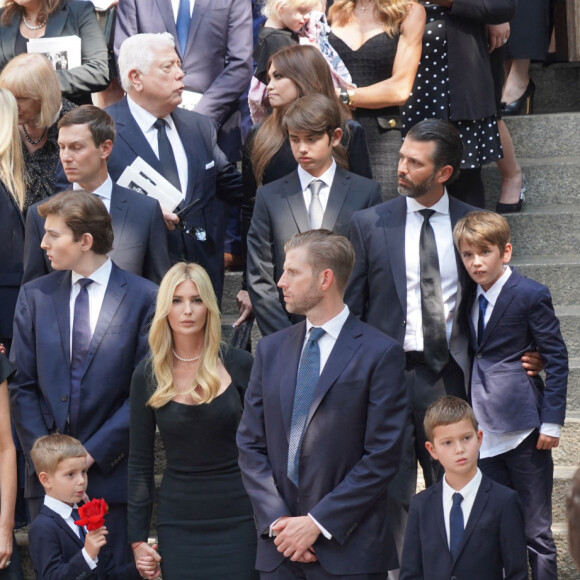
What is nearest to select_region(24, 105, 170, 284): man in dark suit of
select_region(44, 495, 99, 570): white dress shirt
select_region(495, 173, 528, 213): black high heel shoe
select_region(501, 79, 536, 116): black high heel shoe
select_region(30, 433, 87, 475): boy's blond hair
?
select_region(30, 433, 87, 475): boy's blond hair

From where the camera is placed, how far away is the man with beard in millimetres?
4863

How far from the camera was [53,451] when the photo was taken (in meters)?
4.70

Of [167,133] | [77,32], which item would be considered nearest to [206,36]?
[77,32]

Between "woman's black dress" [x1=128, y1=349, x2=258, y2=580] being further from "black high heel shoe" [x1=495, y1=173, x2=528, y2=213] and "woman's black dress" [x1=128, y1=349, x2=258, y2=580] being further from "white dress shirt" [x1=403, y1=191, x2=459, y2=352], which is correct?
"black high heel shoe" [x1=495, y1=173, x2=528, y2=213]

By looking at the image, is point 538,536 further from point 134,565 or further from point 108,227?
point 108,227

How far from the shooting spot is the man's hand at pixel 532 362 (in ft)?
16.0

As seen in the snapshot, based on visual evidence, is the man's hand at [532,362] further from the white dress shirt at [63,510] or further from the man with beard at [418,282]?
the white dress shirt at [63,510]

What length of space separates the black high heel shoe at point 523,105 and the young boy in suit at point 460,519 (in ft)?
11.7

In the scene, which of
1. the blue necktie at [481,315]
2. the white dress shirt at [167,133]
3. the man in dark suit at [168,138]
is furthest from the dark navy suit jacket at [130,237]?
the blue necktie at [481,315]

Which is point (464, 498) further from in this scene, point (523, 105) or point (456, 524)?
point (523, 105)

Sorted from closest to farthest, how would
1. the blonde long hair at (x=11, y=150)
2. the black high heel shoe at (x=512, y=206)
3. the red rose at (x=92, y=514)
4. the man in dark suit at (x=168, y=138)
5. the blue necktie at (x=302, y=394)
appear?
the blue necktie at (x=302, y=394)
the red rose at (x=92, y=514)
the blonde long hair at (x=11, y=150)
the man in dark suit at (x=168, y=138)
the black high heel shoe at (x=512, y=206)

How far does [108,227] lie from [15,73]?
119cm

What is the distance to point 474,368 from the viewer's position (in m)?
4.90

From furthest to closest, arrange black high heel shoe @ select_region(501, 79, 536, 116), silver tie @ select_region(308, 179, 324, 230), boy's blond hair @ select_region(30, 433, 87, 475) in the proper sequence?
1. black high heel shoe @ select_region(501, 79, 536, 116)
2. silver tie @ select_region(308, 179, 324, 230)
3. boy's blond hair @ select_region(30, 433, 87, 475)
